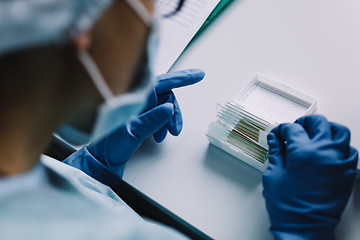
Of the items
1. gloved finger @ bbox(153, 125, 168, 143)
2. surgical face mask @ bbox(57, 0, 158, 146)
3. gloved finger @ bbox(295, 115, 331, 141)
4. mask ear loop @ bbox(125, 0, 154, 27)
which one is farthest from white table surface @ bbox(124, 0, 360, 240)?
mask ear loop @ bbox(125, 0, 154, 27)

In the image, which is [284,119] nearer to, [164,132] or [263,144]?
[263,144]

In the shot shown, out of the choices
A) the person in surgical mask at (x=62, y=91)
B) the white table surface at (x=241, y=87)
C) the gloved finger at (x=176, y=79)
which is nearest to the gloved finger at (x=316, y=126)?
the white table surface at (x=241, y=87)

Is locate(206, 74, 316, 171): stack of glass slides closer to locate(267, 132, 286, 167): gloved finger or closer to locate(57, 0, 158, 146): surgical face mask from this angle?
locate(267, 132, 286, 167): gloved finger

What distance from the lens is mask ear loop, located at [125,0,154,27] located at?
1.49 feet

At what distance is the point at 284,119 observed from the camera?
2.94 ft

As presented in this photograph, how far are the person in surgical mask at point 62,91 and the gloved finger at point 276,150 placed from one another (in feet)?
1.05

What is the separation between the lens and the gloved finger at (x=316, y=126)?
79cm

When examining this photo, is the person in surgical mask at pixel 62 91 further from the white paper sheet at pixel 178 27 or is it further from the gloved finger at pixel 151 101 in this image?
the white paper sheet at pixel 178 27

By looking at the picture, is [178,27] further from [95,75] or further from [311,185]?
[95,75]

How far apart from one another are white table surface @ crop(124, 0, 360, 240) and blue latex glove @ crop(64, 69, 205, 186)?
38 mm

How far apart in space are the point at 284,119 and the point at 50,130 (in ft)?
1.98

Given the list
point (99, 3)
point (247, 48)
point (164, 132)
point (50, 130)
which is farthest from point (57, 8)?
point (247, 48)

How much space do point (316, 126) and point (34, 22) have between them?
658 millimetres

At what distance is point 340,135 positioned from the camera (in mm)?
782
